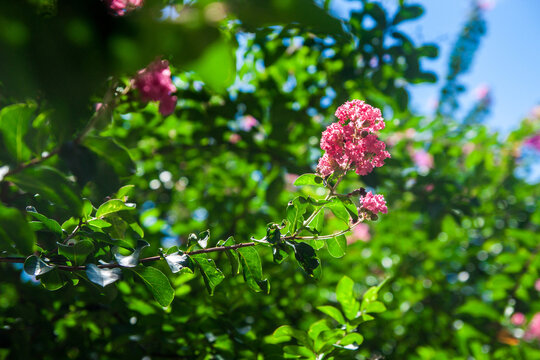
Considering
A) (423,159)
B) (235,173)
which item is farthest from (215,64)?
(423,159)

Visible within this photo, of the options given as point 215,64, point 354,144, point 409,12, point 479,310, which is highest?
point 215,64

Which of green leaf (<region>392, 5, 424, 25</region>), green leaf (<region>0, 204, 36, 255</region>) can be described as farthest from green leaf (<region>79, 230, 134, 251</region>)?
green leaf (<region>392, 5, 424, 25</region>)

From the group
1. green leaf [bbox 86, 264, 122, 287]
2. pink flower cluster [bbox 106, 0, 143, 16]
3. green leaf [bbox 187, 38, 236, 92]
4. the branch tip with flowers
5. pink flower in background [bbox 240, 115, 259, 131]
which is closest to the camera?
green leaf [bbox 187, 38, 236, 92]

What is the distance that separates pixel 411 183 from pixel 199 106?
1003 millimetres

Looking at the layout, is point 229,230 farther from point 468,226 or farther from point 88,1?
point 468,226

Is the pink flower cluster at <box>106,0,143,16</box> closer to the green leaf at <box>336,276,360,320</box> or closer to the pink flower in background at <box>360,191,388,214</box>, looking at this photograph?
the pink flower in background at <box>360,191,388,214</box>

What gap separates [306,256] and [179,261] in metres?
0.24

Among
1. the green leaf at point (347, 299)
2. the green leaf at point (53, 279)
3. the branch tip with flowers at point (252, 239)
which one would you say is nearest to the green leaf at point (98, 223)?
the branch tip with flowers at point (252, 239)

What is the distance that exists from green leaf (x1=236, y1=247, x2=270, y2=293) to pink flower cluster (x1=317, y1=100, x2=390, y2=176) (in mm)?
224

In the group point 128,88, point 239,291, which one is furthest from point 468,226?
point 128,88

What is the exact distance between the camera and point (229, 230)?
177 cm

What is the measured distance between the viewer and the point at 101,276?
67 cm

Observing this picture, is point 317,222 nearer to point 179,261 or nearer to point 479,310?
point 179,261

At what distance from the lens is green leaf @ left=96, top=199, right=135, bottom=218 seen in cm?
79
